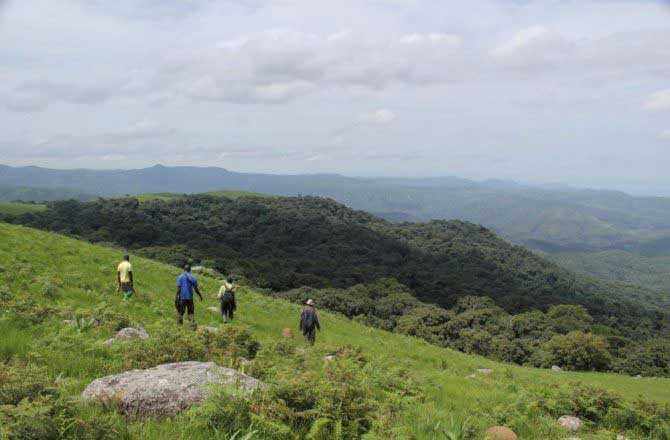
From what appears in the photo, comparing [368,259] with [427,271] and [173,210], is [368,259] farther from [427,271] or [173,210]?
[173,210]

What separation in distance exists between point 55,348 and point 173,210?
13772 cm

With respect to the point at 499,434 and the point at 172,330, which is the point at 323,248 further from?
the point at 499,434

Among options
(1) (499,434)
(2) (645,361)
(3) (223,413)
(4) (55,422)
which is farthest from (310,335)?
(2) (645,361)

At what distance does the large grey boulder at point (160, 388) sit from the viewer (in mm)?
6223

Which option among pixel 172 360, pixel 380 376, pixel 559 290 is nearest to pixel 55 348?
pixel 172 360

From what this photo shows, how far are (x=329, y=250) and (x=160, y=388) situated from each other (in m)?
115

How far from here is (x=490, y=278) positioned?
114 meters

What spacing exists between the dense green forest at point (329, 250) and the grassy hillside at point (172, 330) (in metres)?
42.1

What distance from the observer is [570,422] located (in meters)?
9.71

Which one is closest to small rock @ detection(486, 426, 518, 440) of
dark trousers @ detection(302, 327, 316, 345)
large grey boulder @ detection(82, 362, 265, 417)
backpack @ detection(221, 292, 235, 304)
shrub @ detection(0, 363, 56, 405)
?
large grey boulder @ detection(82, 362, 265, 417)

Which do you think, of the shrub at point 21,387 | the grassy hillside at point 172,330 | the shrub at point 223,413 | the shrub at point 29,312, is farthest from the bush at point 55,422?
the shrub at point 29,312

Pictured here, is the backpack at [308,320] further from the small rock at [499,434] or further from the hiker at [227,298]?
the small rock at [499,434]

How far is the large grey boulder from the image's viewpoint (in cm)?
622

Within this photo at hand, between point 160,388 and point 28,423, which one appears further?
point 160,388
